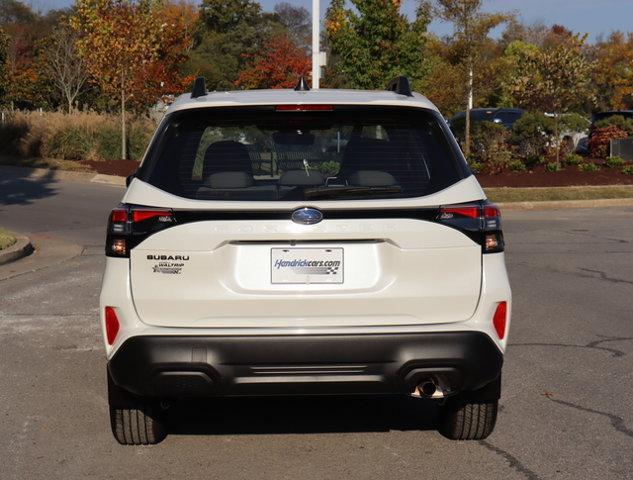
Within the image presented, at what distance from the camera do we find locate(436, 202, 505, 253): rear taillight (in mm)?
4660

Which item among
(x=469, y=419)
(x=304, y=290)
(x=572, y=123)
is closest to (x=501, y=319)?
(x=469, y=419)

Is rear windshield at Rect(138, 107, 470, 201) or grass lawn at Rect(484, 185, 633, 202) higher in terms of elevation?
rear windshield at Rect(138, 107, 470, 201)

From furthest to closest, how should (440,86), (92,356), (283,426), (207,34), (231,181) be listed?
(207,34) → (440,86) → (92,356) → (283,426) → (231,181)

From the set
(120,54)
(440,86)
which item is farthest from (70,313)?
(120,54)

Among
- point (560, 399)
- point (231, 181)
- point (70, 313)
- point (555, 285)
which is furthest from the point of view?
point (555, 285)

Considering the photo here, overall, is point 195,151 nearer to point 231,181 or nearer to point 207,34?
point 231,181

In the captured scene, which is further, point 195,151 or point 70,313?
point 70,313

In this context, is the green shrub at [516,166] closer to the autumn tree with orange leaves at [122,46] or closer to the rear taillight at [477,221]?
the autumn tree with orange leaves at [122,46]

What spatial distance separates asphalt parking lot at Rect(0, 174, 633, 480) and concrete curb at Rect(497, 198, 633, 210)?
35.2 ft

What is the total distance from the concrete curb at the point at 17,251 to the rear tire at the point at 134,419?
7783 millimetres

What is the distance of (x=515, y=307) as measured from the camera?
9.61 m

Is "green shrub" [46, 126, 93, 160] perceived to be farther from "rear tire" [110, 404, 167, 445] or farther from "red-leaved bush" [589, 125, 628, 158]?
"rear tire" [110, 404, 167, 445]

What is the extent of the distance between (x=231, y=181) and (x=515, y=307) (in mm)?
5280

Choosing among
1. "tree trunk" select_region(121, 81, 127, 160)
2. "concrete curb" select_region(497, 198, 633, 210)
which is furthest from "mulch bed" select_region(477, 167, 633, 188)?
"tree trunk" select_region(121, 81, 127, 160)
